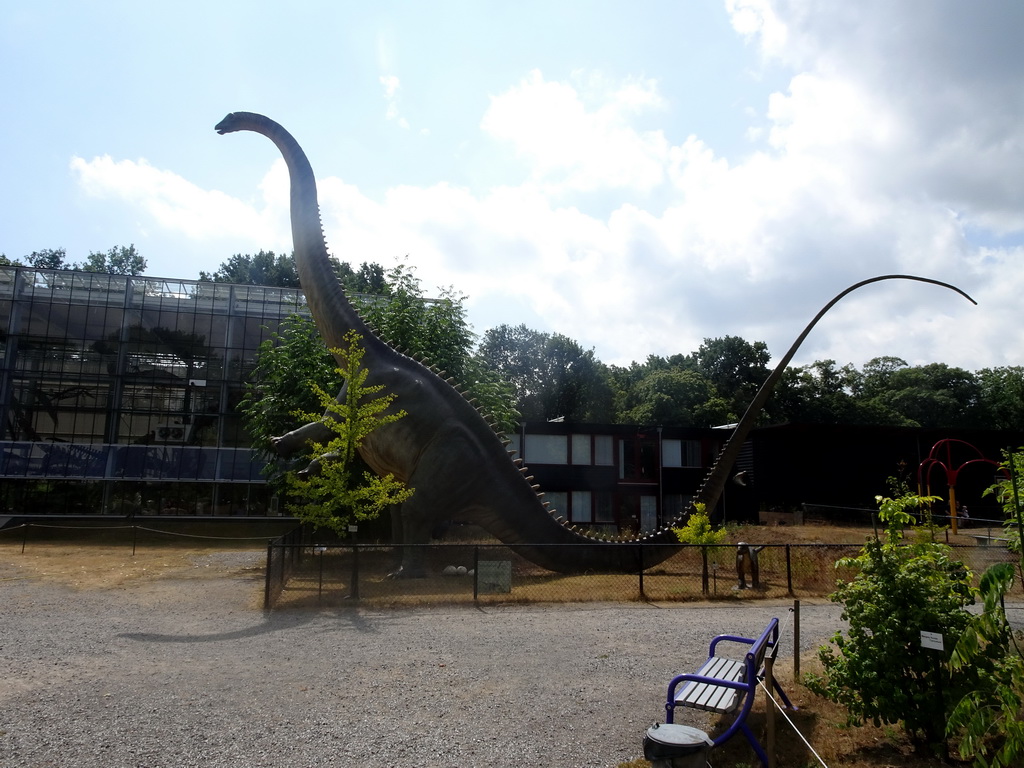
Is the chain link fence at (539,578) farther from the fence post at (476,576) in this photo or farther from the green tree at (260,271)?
the green tree at (260,271)

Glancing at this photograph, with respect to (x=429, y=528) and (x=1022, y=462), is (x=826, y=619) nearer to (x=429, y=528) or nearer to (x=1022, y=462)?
(x=1022, y=462)

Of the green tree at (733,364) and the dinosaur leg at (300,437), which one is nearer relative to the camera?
the dinosaur leg at (300,437)

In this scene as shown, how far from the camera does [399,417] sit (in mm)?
13867

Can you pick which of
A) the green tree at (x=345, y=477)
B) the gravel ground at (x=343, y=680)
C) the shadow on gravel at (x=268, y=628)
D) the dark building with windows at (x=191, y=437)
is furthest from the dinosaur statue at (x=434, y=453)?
the dark building with windows at (x=191, y=437)

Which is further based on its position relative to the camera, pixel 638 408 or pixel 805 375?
pixel 805 375

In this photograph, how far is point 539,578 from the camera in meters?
14.4

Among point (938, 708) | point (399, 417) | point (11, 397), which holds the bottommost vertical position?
point (938, 708)

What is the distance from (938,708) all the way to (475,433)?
1027cm

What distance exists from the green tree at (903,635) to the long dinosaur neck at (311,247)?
11347mm

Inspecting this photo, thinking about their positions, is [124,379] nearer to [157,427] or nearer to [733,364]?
[157,427]

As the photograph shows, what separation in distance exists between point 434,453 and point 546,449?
16941mm

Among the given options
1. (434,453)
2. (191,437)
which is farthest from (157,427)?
(434,453)

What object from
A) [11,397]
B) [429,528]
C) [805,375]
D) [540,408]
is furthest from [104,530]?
[805,375]

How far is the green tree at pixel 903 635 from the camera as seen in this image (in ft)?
17.3
